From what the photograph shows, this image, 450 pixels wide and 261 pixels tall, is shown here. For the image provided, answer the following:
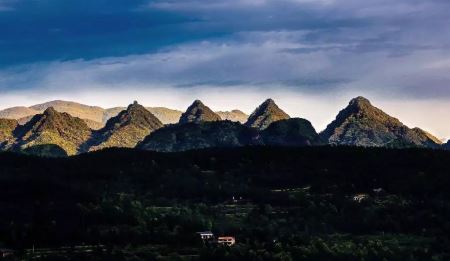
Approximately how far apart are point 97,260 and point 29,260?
13962 mm

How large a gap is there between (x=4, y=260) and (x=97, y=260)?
62.5 ft

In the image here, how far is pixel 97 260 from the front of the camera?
199875 millimetres

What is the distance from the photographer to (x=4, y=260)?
192500 millimetres

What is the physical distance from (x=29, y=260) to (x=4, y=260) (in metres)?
7.81

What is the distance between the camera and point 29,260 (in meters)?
199
